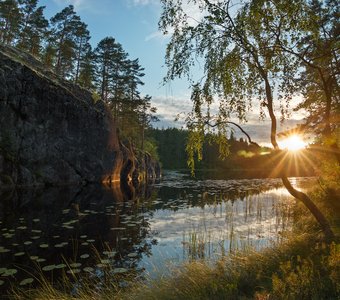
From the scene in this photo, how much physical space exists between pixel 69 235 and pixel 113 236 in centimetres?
180

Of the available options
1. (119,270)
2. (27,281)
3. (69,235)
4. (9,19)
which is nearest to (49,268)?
(27,281)

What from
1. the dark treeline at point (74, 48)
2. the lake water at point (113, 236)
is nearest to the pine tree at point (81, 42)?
the dark treeline at point (74, 48)

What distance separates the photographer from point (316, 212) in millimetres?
8945

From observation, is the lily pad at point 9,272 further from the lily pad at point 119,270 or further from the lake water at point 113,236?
the lily pad at point 119,270

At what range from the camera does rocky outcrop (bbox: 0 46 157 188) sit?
2916 centimetres

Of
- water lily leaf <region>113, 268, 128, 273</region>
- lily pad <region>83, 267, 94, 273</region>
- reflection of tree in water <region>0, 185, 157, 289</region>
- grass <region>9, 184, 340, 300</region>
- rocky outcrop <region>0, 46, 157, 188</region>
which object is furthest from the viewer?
rocky outcrop <region>0, 46, 157, 188</region>

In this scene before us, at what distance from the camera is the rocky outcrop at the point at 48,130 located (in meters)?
29.2

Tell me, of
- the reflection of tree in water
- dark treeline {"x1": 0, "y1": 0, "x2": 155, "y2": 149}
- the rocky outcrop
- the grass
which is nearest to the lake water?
the reflection of tree in water

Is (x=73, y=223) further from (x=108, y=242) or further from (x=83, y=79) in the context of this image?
(x=83, y=79)

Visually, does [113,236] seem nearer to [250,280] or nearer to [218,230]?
[218,230]

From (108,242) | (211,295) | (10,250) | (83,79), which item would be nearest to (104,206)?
(108,242)

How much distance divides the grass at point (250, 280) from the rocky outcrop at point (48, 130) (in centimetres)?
2361

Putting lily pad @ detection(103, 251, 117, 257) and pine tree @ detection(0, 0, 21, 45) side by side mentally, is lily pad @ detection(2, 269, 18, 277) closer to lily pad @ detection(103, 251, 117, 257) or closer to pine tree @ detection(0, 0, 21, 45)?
lily pad @ detection(103, 251, 117, 257)

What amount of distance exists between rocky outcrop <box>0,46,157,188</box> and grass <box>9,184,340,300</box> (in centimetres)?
2361
